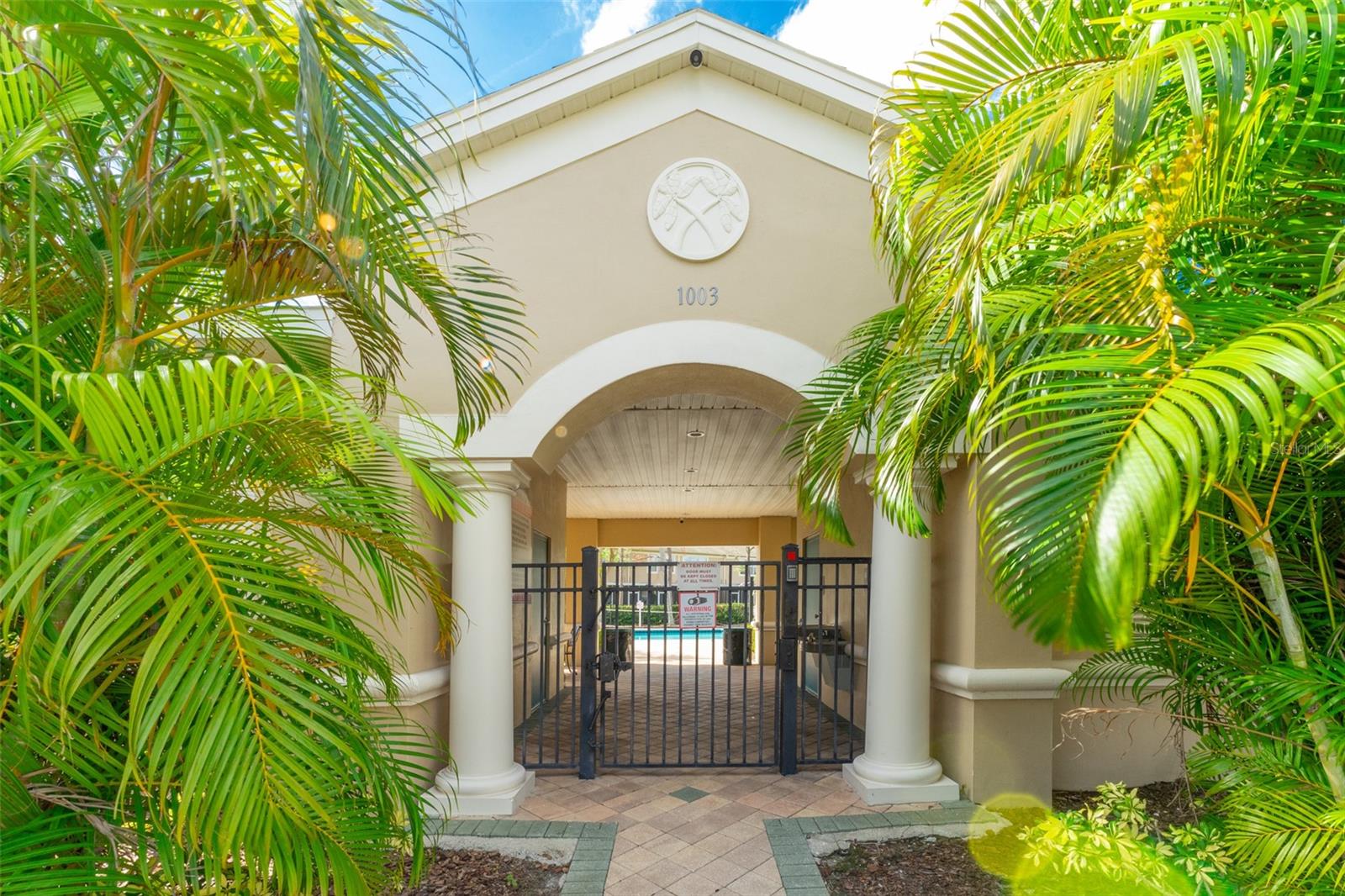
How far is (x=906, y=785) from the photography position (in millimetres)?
4859

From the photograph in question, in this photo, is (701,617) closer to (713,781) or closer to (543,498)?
(713,781)

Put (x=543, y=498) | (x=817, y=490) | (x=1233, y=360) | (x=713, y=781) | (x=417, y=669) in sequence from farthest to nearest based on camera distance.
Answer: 1. (x=543, y=498)
2. (x=713, y=781)
3. (x=417, y=669)
4. (x=817, y=490)
5. (x=1233, y=360)

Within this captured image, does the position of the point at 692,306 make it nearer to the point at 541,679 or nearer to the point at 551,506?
the point at 541,679

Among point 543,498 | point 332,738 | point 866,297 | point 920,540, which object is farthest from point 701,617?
point 332,738

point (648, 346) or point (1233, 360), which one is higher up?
point (648, 346)

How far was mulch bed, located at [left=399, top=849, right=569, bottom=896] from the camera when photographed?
368cm

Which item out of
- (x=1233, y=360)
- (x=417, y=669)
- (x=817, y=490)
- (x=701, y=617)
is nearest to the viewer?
(x=1233, y=360)

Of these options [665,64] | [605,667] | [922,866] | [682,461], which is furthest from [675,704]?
[665,64]

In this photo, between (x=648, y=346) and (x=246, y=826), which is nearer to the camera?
(x=246, y=826)

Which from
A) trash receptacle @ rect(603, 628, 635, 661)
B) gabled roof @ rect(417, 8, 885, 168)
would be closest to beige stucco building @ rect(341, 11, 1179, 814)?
gabled roof @ rect(417, 8, 885, 168)

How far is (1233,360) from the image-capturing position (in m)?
1.38

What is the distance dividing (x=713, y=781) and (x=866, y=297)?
3682mm

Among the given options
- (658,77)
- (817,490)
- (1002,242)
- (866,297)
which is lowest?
(817,490)

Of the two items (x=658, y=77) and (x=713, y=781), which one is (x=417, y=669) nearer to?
(x=713, y=781)
